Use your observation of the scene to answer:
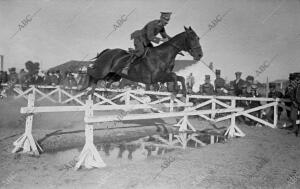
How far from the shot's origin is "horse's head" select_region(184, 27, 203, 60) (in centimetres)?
828

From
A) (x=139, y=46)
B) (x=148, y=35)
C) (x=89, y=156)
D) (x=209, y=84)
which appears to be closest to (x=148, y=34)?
(x=148, y=35)

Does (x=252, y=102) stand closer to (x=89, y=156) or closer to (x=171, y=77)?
(x=171, y=77)

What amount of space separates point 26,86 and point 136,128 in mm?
12493

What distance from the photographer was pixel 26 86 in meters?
20.8

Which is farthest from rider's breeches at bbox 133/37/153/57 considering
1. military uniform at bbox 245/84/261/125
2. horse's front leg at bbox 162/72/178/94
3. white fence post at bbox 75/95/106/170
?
military uniform at bbox 245/84/261/125

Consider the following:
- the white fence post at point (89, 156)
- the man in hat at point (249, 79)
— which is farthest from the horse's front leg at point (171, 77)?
the man in hat at point (249, 79)

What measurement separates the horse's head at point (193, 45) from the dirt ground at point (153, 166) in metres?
2.60

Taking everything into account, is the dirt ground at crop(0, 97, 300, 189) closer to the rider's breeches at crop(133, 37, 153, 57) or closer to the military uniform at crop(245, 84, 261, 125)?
the rider's breeches at crop(133, 37, 153, 57)

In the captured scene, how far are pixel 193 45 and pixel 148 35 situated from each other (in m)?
1.32

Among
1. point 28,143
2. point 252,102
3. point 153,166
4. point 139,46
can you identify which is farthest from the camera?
point 252,102

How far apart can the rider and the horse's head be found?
63 cm

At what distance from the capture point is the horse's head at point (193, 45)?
8.28 metres

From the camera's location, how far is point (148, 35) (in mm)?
8172

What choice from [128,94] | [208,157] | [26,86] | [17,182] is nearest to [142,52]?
[208,157]
